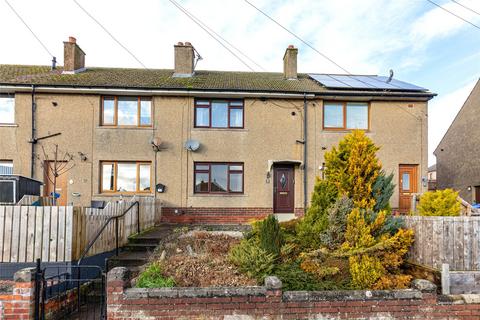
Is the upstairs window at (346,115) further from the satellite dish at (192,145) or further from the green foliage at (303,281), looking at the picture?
the green foliage at (303,281)

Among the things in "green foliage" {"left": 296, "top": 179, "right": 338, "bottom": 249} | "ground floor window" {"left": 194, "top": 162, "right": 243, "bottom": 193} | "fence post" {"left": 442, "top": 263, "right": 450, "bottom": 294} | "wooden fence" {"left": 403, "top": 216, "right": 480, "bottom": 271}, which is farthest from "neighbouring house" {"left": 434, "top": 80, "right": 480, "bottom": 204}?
"green foliage" {"left": 296, "top": 179, "right": 338, "bottom": 249}

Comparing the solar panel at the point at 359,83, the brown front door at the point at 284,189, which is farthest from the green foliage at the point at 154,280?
the solar panel at the point at 359,83

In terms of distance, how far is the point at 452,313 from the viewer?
459 centimetres

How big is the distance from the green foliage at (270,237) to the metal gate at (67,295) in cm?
278

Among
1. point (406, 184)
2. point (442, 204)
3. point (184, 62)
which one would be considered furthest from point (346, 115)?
point (184, 62)

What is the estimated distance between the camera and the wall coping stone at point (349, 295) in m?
4.45

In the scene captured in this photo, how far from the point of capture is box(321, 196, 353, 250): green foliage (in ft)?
18.0

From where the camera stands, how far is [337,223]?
18.2 feet

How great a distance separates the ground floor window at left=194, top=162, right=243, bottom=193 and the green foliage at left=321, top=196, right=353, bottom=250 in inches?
255

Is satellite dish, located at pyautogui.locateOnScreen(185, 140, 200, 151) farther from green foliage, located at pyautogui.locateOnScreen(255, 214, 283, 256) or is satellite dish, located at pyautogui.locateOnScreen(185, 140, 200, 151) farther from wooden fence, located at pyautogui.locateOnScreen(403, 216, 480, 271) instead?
wooden fence, located at pyautogui.locateOnScreen(403, 216, 480, 271)

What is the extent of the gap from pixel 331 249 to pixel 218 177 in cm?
694

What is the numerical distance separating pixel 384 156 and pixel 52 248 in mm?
11467

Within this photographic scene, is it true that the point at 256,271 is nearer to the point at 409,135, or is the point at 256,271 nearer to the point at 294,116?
the point at 294,116

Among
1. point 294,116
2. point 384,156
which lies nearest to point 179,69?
point 294,116
